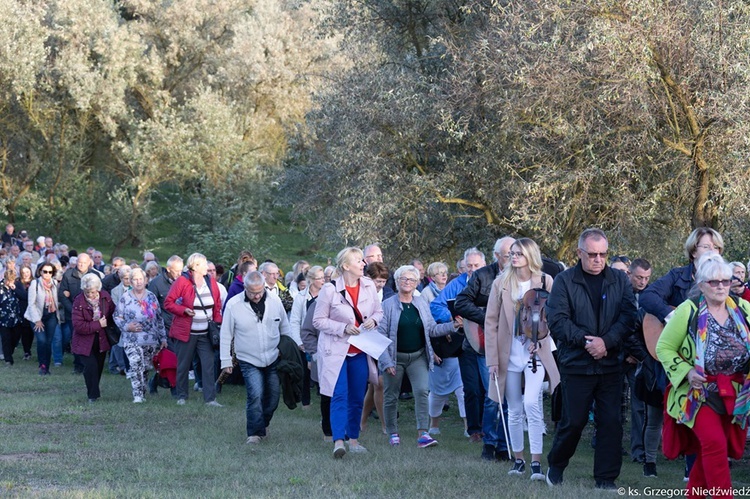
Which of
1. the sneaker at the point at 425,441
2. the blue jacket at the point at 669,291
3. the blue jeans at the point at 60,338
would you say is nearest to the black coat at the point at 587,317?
the blue jacket at the point at 669,291

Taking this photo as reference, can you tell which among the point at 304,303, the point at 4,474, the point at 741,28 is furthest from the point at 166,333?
the point at 741,28

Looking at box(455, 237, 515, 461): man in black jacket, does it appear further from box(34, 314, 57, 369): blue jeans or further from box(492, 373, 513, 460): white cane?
box(34, 314, 57, 369): blue jeans

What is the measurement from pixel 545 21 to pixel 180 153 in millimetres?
23906

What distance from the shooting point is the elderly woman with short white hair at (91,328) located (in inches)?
573

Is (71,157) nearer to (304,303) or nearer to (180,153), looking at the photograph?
(180,153)

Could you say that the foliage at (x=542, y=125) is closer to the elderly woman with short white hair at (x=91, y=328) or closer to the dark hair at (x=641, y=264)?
the dark hair at (x=641, y=264)

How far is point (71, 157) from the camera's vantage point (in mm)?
38906


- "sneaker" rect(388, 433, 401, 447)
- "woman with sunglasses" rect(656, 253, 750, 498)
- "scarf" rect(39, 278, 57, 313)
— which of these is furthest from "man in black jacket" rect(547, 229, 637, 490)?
"scarf" rect(39, 278, 57, 313)

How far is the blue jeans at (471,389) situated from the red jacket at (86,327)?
567cm

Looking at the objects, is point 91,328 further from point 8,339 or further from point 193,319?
point 8,339

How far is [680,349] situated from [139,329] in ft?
30.9

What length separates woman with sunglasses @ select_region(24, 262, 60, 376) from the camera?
61.3 ft

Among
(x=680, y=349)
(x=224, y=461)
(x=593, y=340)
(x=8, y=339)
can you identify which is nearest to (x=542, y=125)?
(x=224, y=461)

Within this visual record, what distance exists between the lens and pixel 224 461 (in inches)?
384
